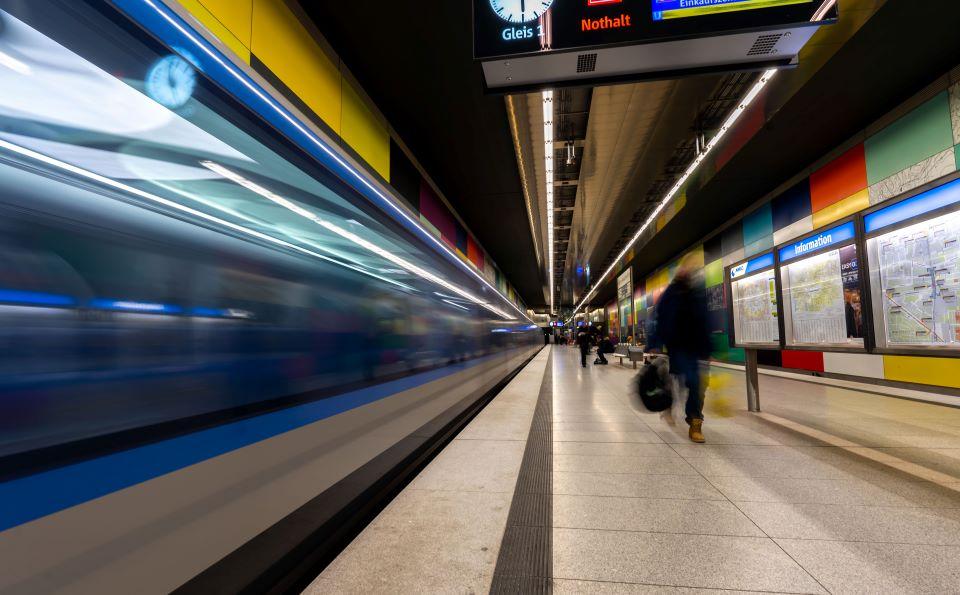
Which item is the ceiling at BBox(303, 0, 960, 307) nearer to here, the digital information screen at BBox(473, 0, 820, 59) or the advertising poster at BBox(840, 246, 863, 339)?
the digital information screen at BBox(473, 0, 820, 59)

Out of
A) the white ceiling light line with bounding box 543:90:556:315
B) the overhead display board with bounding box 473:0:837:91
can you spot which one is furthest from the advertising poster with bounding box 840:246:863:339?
the white ceiling light line with bounding box 543:90:556:315

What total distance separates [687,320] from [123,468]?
3.98 meters

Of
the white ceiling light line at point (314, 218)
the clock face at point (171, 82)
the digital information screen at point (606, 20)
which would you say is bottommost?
the white ceiling light line at point (314, 218)

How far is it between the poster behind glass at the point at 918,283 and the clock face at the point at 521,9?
346 centimetres

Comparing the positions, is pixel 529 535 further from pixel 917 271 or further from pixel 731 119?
pixel 731 119

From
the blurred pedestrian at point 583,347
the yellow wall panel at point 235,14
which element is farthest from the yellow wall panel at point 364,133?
the blurred pedestrian at point 583,347

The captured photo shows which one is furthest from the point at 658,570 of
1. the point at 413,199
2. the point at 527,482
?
the point at 413,199

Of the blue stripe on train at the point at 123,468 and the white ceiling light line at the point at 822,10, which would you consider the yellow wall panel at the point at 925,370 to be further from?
the blue stripe on train at the point at 123,468

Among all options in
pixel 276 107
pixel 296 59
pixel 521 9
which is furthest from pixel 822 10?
pixel 296 59

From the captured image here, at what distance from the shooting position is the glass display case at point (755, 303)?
202 inches

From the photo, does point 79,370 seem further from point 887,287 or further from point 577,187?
point 577,187

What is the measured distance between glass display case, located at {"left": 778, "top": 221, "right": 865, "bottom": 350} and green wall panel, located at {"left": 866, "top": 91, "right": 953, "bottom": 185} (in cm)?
240

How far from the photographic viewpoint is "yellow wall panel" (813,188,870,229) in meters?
6.38

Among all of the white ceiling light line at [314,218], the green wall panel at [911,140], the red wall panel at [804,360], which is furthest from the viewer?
the red wall panel at [804,360]
